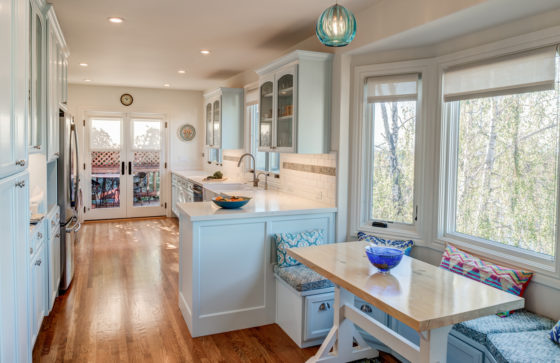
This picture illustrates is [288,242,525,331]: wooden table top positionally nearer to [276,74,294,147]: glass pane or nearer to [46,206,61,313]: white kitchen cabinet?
[276,74,294,147]: glass pane

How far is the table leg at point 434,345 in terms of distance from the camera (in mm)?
1937

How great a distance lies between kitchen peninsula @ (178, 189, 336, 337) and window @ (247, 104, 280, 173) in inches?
69.2

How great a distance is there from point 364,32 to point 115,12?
2.13m

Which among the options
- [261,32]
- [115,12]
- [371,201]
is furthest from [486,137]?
[115,12]

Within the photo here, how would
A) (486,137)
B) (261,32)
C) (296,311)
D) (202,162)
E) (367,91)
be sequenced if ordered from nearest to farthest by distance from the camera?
(486,137), (296,311), (367,91), (261,32), (202,162)

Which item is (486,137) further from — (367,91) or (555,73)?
(367,91)

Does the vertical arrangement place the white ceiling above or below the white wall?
above

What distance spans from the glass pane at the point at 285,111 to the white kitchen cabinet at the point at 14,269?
2.44 meters

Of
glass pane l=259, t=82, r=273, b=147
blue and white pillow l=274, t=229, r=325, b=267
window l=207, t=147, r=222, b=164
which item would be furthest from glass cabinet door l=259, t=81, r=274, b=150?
window l=207, t=147, r=222, b=164

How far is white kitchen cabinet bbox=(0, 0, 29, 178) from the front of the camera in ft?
5.47

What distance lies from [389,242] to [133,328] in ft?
7.32

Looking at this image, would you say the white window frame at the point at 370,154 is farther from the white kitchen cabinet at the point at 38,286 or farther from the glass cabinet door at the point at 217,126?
the glass cabinet door at the point at 217,126

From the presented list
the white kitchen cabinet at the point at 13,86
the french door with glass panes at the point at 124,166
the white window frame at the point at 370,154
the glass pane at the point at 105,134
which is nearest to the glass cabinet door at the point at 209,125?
the french door with glass panes at the point at 124,166

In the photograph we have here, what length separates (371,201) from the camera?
12.5 feet
